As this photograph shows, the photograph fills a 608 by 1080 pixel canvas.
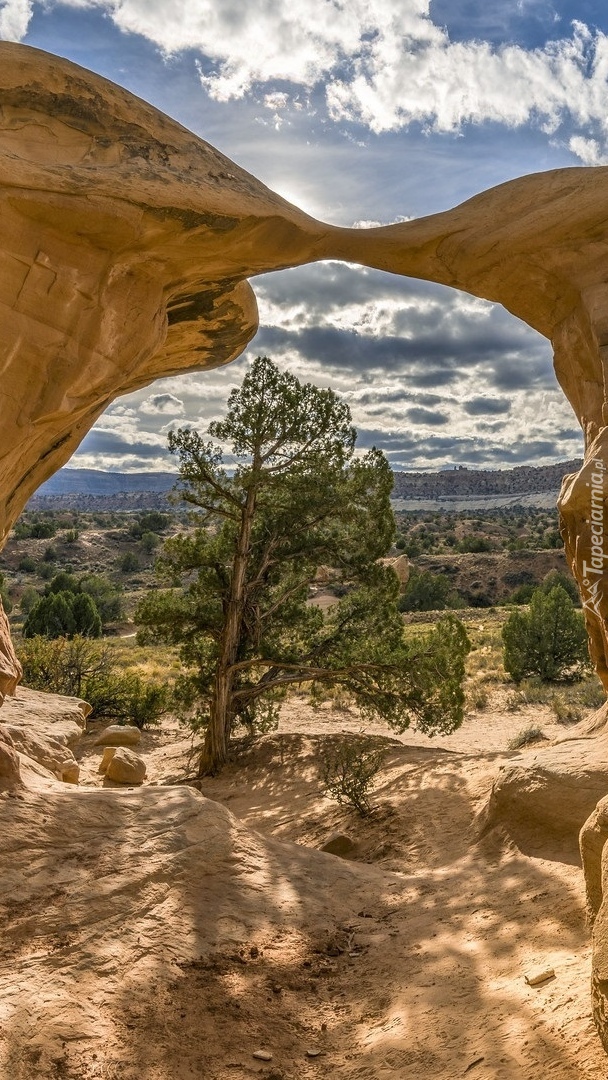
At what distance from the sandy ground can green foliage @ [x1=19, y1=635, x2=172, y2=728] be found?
1049cm

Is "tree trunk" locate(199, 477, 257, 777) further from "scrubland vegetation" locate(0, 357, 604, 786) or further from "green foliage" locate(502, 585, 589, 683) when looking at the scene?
"green foliage" locate(502, 585, 589, 683)

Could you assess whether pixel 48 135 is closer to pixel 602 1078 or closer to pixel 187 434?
pixel 187 434

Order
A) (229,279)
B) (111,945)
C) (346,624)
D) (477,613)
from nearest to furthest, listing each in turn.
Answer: (111,945) < (229,279) < (346,624) < (477,613)

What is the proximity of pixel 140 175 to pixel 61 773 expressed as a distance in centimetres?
681

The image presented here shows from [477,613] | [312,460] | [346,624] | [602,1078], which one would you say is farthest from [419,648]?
[477,613]

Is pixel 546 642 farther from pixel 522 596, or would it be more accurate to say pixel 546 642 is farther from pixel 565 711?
pixel 522 596

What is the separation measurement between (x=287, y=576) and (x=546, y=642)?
425 inches

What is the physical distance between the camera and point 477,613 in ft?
112

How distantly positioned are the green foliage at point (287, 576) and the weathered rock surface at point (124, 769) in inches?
61.1

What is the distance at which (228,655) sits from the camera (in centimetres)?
1200

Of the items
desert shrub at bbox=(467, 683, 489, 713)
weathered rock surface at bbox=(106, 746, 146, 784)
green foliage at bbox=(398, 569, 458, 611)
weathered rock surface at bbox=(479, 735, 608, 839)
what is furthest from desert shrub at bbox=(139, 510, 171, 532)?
weathered rock surface at bbox=(479, 735, 608, 839)

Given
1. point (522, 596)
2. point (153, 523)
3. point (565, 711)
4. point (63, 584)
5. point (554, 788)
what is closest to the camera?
point (554, 788)

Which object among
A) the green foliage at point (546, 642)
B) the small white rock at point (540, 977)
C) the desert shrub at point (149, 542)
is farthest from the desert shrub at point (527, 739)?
the desert shrub at point (149, 542)

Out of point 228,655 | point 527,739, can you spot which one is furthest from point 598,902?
point 228,655
